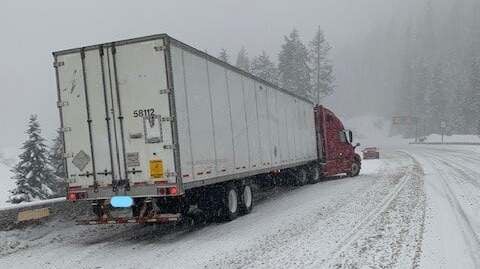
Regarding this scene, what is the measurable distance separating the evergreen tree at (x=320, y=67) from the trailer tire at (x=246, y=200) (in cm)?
5245

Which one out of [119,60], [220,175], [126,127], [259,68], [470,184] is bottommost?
[470,184]

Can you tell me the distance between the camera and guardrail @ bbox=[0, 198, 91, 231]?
10527 mm

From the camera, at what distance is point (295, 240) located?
8914 mm

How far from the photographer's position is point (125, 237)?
10602 mm

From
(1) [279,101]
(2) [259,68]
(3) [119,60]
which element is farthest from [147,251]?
(2) [259,68]

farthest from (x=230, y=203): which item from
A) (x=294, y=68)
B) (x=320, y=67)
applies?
(x=320, y=67)

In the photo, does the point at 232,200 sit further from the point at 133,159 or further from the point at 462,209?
the point at 462,209

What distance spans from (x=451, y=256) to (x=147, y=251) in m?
4.83

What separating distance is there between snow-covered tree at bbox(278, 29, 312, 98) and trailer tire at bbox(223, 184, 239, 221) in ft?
157

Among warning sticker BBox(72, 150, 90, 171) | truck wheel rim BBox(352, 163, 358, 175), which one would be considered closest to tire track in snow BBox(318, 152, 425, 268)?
warning sticker BBox(72, 150, 90, 171)

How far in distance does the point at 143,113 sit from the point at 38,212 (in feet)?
11.9

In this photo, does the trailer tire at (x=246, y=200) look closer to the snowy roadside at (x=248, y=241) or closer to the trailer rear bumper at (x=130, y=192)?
the snowy roadside at (x=248, y=241)

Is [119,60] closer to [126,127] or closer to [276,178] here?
[126,127]

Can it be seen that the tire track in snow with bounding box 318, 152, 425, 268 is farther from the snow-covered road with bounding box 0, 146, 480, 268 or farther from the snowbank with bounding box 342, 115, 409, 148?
the snowbank with bounding box 342, 115, 409, 148
